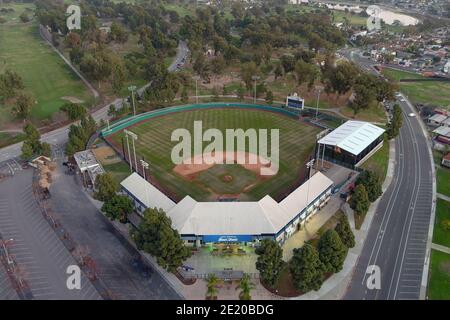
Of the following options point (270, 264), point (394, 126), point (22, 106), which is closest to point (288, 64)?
point (394, 126)

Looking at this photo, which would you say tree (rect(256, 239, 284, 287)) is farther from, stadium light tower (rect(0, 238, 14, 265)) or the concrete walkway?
stadium light tower (rect(0, 238, 14, 265))

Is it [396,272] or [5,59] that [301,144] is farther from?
[5,59]

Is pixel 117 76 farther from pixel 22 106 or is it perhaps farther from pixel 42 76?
pixel 42 76

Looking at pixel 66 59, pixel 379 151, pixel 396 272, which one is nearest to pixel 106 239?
pixel 396 272

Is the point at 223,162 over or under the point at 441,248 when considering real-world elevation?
over

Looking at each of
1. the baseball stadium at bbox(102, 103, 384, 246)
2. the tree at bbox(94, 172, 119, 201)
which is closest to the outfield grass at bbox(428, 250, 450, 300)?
the baseball stadium at bbox(102, 103, 384, 246)
